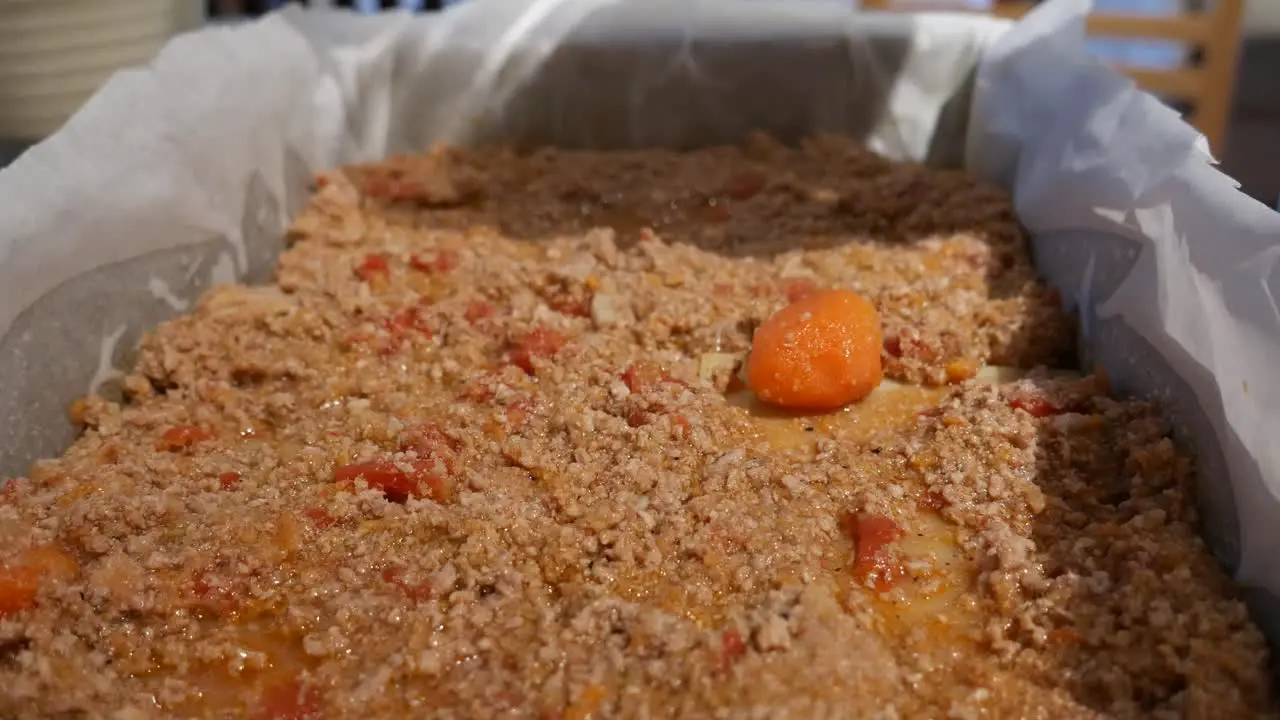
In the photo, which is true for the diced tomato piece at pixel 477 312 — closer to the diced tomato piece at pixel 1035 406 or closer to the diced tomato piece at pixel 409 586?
the diced tomato piece at pixel 409 586

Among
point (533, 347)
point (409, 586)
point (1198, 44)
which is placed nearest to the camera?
point (409, 586)

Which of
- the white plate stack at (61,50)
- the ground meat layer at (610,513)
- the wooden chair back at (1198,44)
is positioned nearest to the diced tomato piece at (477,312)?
the ground meat layer at (610,513)

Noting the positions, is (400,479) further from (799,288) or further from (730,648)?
(799,288)

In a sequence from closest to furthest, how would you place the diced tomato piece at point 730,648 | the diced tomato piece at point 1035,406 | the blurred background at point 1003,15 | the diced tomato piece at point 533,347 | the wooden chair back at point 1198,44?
1. the diced tomato piece at point 730,648
2. the diced tomato piece at point 1035,406
3. the diced tomato piece at point 533,347
4. the blurred background at point 1003,15
5. the wooden chair back at point 1198,44

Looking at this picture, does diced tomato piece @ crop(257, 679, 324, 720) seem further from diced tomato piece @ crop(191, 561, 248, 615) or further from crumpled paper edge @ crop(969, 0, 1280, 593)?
crumpled paper edge @ crop(969, 0, 1280, 593)

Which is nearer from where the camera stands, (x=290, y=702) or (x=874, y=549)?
(x=290, y=702)

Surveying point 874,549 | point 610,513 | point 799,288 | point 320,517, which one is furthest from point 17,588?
point 799,288

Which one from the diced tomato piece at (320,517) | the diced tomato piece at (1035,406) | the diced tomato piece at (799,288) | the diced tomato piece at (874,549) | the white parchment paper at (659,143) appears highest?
the white parchment paper at (659,143)
